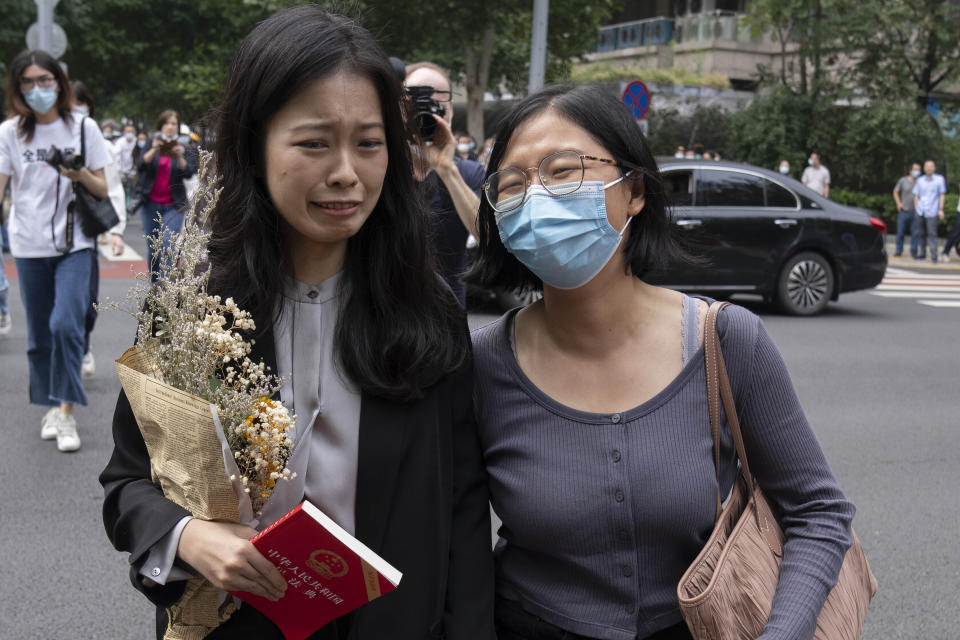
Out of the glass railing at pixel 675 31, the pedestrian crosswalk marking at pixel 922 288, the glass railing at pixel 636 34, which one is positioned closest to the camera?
the pedestrian crosswalk marking at pixel 922 288

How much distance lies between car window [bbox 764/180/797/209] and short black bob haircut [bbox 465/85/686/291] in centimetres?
1037

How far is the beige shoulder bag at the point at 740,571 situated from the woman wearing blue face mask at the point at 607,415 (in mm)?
26

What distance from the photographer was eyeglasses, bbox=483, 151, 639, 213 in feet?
7.00

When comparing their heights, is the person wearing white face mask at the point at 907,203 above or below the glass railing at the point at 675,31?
below

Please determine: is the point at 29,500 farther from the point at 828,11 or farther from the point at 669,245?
the point at 828,11

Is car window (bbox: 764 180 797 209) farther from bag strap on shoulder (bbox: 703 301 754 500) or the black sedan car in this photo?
bag strap on shoulder (bbox: 703 301 754 500)

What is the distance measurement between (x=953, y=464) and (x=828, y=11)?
Answer: 2168 centimetres

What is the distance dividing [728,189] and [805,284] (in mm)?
1483

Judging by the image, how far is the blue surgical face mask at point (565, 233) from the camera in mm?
2129

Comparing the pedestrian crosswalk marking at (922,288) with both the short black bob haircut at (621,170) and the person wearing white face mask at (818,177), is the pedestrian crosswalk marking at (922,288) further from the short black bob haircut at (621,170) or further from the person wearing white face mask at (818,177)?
the short black bob haircut at (621,170)

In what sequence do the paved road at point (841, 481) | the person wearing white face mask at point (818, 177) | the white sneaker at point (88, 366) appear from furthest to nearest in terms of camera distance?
the person wearing white face mask at point (818, 177), the white sneaker at point (88, 366), the paved road at point (841, 481)

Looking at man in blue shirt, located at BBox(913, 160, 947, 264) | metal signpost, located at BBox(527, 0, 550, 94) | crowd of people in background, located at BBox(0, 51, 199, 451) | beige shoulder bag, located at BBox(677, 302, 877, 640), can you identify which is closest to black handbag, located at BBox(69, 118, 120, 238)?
crowd of people in background, located at BBox(0, 51, 199, 451)

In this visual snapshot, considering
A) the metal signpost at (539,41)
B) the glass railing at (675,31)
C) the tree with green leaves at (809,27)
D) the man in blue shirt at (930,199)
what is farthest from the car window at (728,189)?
the glass railing at (675,31)

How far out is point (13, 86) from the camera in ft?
19.4
